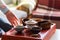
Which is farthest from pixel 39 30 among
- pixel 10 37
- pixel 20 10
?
pixel 20 10

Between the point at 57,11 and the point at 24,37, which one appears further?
the point at 57,11

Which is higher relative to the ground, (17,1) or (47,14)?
(17,1)

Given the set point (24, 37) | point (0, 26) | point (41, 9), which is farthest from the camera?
point (41, 9)

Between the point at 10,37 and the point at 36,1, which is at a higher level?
the point at 36,1

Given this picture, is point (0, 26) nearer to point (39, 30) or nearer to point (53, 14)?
point (39, 30)

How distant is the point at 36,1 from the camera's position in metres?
3.50

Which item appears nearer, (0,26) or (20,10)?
(0,26)

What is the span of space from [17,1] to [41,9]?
571mm

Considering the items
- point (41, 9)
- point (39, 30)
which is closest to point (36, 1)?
point (41, 9)

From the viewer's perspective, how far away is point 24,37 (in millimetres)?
1275

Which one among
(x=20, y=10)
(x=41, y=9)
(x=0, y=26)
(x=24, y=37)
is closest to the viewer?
(x=24, y=37)

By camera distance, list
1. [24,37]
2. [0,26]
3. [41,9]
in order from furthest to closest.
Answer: [41,9] → [0,26] → [24,37]

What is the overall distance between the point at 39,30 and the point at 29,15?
190 cm

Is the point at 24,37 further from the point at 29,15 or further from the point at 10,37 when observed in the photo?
the point at 29,15
